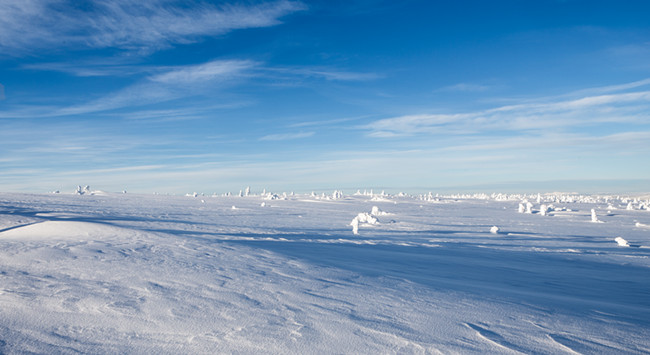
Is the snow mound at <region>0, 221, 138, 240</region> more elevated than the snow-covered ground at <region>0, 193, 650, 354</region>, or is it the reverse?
the snow mound at <region>0, 221, 138, 240</region>

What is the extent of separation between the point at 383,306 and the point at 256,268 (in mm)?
3514

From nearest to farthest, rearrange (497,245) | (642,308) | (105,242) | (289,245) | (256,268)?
1. (642,308)
2. (256,268)
3. (105,242)
4. (289,245)
5. (497,245)

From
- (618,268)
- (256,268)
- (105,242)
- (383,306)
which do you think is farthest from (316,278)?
(618,268)

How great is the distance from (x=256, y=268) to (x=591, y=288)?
7424 mm

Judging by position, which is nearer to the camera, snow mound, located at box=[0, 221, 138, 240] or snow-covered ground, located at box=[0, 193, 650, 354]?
snow-covered ground, located at box=[0, 193, 650, 354]

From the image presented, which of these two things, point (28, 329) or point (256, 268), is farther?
point (256, 268)

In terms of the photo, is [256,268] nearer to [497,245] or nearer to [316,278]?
[316,278]

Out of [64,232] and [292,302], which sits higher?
[64,232]

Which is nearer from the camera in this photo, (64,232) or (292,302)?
(292,302)

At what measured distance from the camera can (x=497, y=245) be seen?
16.6 m

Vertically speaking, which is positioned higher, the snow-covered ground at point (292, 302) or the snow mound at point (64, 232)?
the snow mound at point (64, 232)

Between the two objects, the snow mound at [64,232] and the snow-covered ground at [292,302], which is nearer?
the snow-covered ground at [292,302]

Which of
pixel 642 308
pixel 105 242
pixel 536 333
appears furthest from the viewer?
pixel 105 242

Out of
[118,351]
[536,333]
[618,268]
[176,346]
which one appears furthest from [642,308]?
[118,351]
